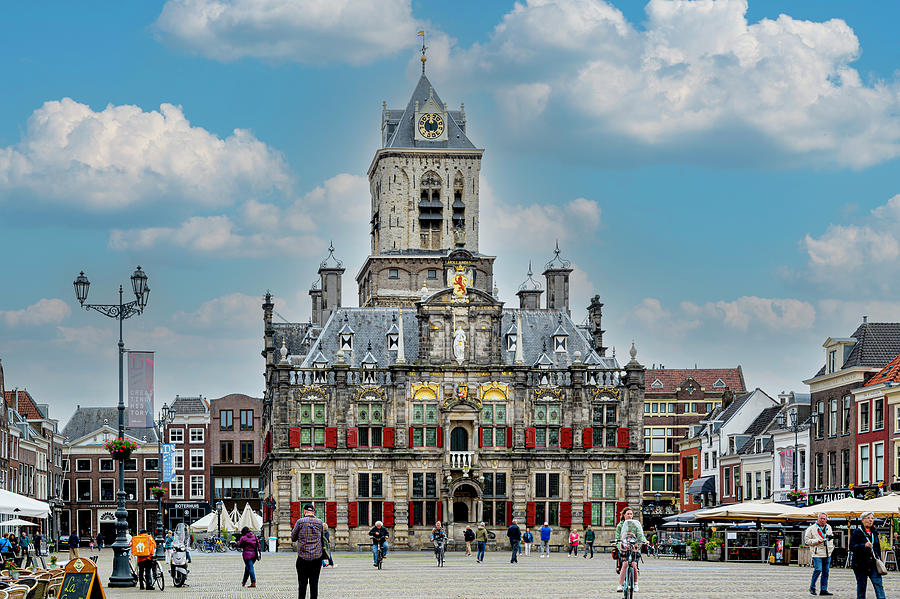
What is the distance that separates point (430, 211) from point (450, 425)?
23420mm

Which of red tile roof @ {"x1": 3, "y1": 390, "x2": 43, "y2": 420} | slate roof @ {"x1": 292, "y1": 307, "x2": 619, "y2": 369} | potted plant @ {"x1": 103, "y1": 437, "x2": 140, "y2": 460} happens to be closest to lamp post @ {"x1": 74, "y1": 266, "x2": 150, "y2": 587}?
potted plant @ {"x1": 103, "y1": 437, "x2": 140, "y2": 460}

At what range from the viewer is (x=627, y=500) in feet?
296

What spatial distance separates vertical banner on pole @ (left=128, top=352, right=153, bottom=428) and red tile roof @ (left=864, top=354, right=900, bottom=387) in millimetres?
36365

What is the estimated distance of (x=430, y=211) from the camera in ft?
355

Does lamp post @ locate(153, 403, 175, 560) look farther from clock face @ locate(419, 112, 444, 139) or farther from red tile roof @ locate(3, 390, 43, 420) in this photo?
clock face @ locate(419, 112, 444, 139)

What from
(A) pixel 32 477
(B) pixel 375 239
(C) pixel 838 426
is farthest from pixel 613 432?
(A) pixel 32 477

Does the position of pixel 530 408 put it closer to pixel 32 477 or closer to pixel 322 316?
pixel 322 316

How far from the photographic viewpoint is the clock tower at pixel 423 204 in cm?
10606

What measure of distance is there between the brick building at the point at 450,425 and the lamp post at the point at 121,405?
46.5 meters

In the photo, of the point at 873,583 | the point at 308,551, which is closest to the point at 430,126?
the point at 873,583

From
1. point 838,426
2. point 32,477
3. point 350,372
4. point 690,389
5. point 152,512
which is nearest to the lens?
point 838,426

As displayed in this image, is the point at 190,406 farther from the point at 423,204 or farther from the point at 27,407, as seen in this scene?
the point at 423,204

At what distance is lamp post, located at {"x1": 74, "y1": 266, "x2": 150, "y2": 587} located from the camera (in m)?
39.6

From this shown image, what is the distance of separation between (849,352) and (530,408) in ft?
78.9
